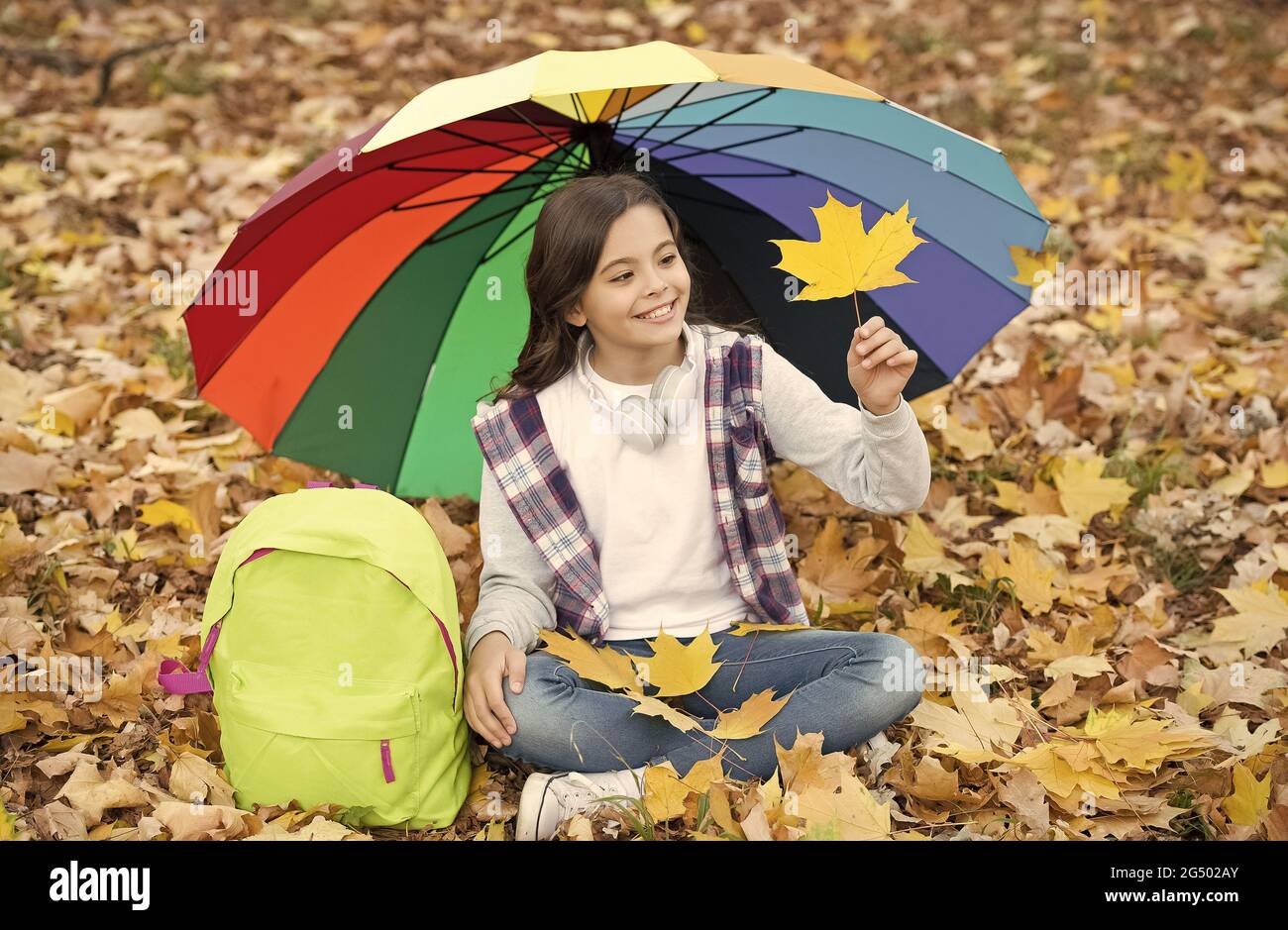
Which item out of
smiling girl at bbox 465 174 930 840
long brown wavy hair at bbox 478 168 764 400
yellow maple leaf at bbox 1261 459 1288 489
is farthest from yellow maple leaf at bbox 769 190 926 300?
yellow maple leaf at bbox 1261 459 1288 489

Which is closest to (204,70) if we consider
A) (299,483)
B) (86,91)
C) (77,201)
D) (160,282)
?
(86,91)

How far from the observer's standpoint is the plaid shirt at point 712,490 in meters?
2.40

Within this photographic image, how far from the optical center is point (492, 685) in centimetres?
225

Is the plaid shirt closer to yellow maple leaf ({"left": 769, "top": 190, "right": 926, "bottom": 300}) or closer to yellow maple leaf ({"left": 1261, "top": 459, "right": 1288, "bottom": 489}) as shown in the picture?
yellow maple leaf ({"left": 769, "top": 190, "right": 926, "bottom": 300})

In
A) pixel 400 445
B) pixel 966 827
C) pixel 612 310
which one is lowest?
pixel 966 827

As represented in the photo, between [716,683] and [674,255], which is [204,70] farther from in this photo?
[716,683]

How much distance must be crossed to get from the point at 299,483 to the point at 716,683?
153 cm

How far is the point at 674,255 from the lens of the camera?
237 cm

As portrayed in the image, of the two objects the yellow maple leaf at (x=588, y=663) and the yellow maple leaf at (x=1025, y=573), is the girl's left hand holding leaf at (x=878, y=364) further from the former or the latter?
the yellow maple leaf at (x=1025, y=573)

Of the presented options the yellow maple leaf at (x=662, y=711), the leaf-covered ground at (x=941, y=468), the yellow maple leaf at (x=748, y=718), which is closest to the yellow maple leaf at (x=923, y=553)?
the leaf-covered ground at (x=941, y=468)

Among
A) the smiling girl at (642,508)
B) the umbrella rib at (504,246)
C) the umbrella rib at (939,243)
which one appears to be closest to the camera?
the smiling girl at (642,508)

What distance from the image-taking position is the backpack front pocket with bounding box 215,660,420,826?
2.12m

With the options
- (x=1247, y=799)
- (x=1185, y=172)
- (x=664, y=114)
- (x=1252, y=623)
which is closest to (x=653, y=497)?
(x=664, y=114)

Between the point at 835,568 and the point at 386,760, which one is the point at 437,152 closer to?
the point at 386,760
